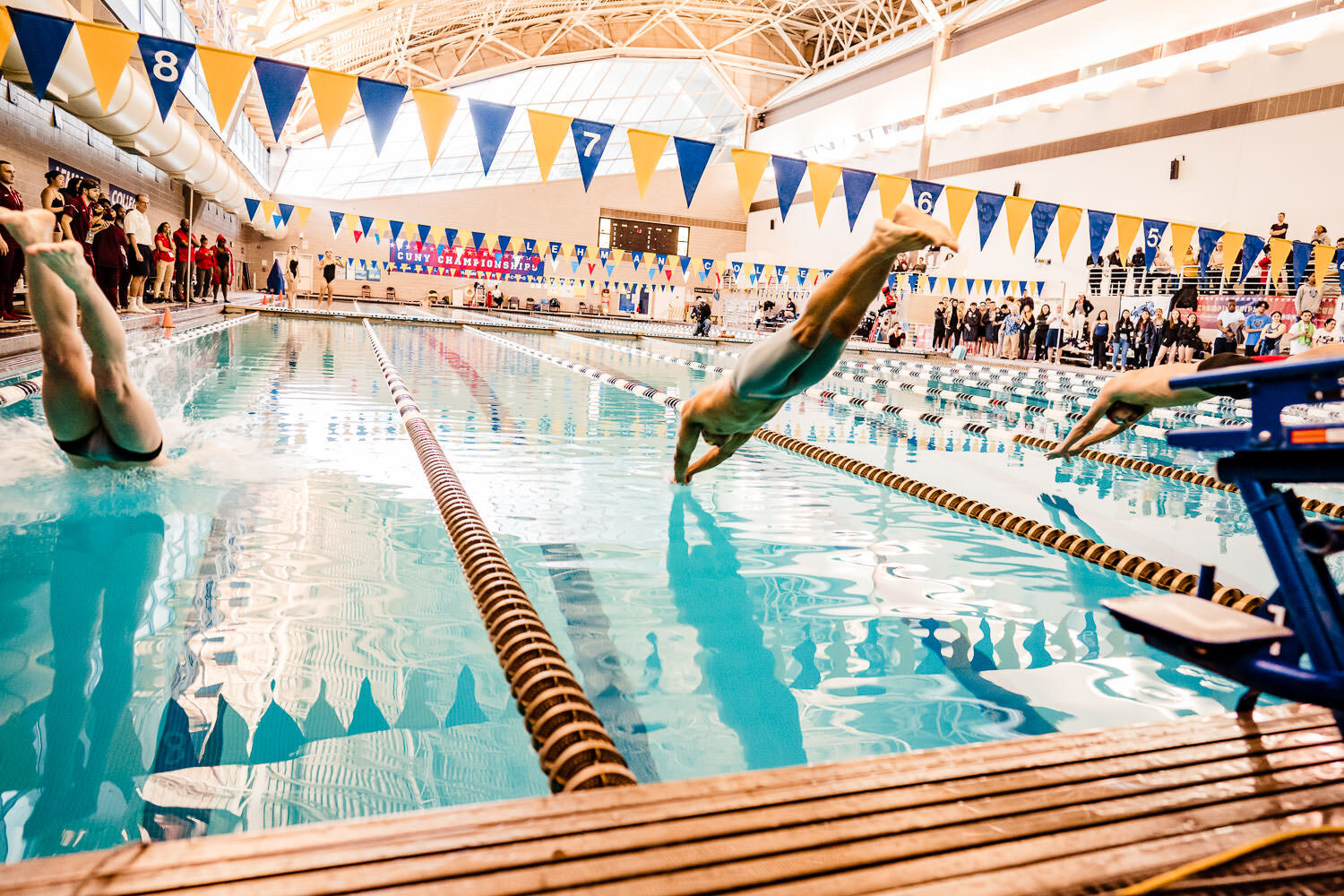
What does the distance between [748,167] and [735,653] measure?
7225 mm

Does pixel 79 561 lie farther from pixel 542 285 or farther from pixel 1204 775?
pixel 542 285

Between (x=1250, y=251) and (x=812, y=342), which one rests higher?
(x=1250, y=251)

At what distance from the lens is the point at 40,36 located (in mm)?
6059

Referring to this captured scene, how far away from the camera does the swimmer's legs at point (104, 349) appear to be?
2.80 m

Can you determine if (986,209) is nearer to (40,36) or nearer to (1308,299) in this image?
(1308,299)

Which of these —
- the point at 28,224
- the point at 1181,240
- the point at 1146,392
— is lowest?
the point at 1146,392

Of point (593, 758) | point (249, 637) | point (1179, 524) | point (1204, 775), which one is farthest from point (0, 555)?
point (1179, 524)

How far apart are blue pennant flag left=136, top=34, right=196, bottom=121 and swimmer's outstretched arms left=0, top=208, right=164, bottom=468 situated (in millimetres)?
3978

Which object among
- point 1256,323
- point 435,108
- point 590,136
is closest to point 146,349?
point 435,108

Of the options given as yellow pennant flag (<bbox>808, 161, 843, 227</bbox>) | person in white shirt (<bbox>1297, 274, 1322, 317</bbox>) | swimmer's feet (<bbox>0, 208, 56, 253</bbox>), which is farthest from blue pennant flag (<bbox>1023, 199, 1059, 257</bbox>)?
swimmer's feet (<bbox>0, 208, 56, 253</bbox>)

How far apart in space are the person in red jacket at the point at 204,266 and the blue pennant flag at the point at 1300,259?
20308 mm

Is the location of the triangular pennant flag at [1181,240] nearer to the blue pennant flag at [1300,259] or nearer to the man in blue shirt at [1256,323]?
the man in blue shirt at [1256,323]

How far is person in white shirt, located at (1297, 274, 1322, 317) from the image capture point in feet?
39.2

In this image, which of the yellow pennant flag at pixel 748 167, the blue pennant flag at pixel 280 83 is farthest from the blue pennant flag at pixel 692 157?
the blue pennant flag at pixel 280 83
